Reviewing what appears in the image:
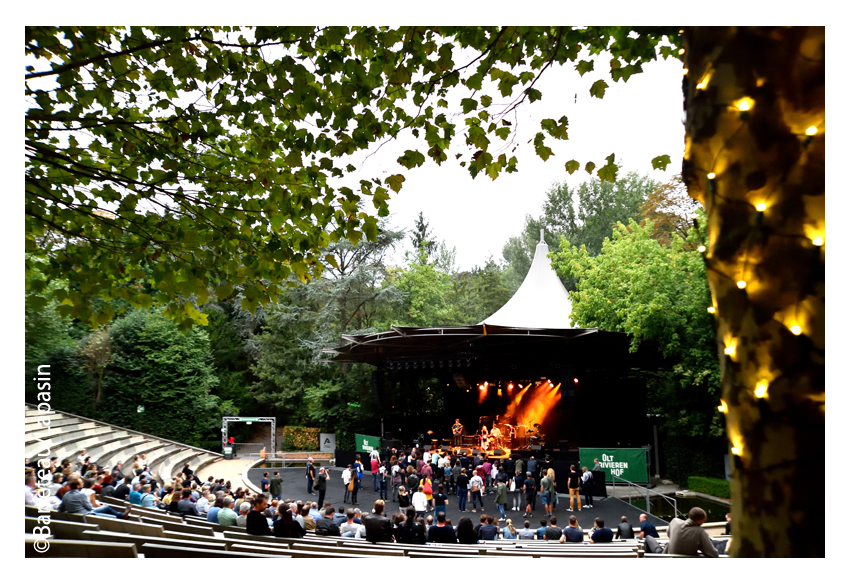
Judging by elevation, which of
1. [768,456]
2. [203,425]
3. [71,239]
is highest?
[71,239]

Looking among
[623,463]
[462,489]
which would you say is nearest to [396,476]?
[462,489]

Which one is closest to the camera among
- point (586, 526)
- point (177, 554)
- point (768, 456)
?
point (768, 456)

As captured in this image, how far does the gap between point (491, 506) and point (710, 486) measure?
6.12 m

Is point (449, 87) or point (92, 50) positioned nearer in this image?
point (92, 50)

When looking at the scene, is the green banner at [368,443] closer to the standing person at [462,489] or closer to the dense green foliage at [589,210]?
the standing person at [462,489]

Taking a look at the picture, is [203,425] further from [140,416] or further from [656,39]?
[656,39]

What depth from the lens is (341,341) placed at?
24984mm

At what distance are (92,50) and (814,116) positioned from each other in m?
4.25

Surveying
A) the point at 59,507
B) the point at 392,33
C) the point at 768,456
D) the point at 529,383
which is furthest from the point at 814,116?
the point at 529,383

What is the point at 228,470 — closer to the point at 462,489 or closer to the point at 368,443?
the point at 368,443

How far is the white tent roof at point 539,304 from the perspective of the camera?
19266mm

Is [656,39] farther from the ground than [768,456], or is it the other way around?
[656,39]

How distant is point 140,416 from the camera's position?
22250mm

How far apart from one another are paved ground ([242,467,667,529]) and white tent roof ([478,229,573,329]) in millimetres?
6356
